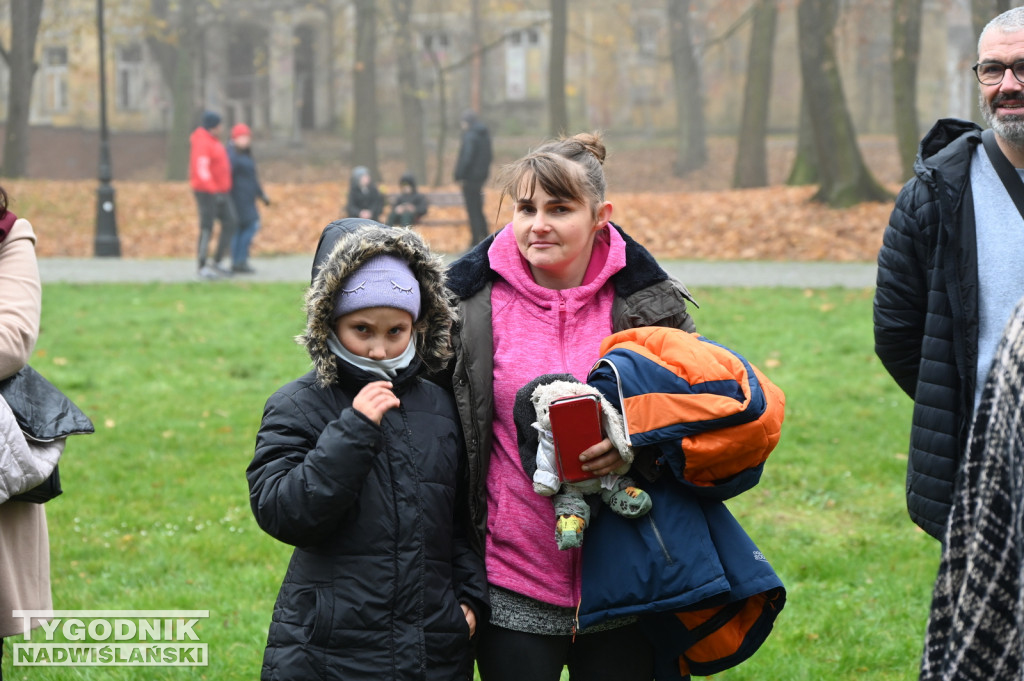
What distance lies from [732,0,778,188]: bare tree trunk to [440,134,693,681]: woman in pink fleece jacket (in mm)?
24095

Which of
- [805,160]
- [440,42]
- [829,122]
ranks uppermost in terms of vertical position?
[440,42]

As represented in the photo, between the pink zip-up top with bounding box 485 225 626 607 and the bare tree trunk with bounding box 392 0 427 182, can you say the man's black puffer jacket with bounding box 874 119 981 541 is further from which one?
the bare tree trunk with bounding box 392 0 427 182

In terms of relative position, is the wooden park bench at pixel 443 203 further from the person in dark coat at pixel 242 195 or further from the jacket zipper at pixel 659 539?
the jacket zipper at pixel 659 539

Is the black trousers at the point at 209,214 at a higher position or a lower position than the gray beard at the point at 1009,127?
lower

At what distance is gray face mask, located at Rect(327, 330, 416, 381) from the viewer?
9.44 feet

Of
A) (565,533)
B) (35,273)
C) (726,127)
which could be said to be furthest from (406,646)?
(726,127)

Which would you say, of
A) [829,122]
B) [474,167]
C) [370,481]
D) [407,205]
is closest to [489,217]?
[474,167]

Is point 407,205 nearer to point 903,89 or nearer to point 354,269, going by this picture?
point 903,89

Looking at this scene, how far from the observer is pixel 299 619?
2754 millimetres

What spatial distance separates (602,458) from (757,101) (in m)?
25.3

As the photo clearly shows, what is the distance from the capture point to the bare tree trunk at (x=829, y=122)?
790 inches

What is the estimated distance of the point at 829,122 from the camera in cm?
2014

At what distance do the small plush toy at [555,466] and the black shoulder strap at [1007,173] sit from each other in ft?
4.78
